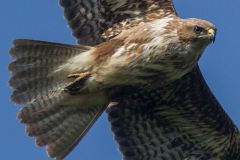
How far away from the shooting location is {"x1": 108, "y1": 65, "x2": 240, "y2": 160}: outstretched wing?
434 inches

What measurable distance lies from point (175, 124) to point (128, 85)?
1451 mm

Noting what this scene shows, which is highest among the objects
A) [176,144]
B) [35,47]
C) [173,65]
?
[35,47]

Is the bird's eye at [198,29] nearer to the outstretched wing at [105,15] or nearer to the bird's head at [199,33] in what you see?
the bird's head at [199,33]

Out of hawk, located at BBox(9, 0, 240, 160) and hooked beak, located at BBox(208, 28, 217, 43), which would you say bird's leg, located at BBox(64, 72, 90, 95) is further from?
hooked beak, located at BBox(208, 28, 217, 43)

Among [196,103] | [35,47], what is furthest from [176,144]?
[35,47]

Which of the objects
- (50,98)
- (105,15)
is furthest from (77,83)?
(105,15)

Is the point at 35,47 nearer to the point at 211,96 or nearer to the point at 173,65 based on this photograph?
the point at 173,65

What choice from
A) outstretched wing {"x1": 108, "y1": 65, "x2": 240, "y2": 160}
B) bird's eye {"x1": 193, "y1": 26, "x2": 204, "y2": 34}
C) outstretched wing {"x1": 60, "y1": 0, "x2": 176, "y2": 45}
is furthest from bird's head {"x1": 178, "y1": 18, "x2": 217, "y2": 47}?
outstretched wing {"x1": 108, "y1": 65, "x2": 240, "y2": 160}

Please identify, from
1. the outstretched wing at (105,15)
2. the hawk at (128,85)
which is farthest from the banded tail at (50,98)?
the outstretched wing at (105,15)

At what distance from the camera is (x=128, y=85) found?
10.3m

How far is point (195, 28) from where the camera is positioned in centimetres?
998

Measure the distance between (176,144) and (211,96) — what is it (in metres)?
0.97

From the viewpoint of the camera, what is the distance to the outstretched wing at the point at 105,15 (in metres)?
10.6

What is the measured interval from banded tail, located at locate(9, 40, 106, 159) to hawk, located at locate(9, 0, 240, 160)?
0.04 ft
